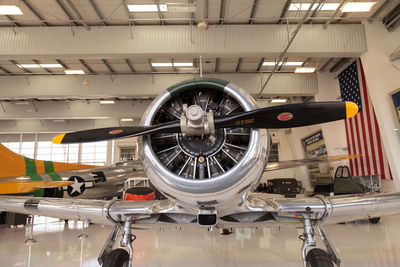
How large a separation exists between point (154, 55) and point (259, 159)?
9.23 meters

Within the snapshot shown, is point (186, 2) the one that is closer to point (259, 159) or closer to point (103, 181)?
point (103, 181)

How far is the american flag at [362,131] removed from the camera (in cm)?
1186

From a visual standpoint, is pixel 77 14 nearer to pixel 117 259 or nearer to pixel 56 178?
pixel 56 178

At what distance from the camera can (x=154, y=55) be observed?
11.1m

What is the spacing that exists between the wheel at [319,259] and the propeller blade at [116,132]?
2.12 m

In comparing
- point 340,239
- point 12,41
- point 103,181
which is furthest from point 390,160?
point 12,41

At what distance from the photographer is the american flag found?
11859 millimetres

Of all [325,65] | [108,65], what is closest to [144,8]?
[108,65]

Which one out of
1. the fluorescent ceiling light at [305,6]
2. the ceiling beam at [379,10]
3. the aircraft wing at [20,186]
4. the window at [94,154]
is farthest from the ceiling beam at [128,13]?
the window at [94,154]

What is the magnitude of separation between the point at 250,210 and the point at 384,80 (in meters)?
9.74

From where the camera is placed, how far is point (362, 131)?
513 inches

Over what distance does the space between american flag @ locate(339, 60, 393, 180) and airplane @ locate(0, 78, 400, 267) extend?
30.6 ft

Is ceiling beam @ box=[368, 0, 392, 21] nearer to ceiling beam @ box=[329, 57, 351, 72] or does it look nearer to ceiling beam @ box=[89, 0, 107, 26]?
ceiling beam @ box=[329, 57, 351, 72]

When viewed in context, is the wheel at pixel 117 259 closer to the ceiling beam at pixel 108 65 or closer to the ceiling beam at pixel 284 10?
the ceiling beam at pixel 284 10
